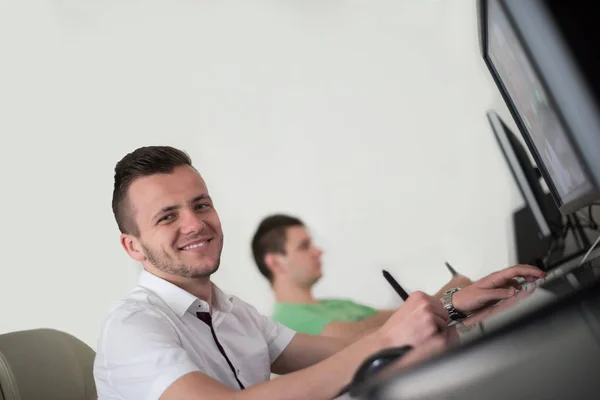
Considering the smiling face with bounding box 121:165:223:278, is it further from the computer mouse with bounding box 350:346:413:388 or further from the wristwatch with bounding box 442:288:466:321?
the computer mouse with bounding box 350:346:413:388

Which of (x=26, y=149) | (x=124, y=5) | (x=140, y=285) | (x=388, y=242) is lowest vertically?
(x=388, y=242)

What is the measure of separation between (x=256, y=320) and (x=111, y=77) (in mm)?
2139

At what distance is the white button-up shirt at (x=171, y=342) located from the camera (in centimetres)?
93

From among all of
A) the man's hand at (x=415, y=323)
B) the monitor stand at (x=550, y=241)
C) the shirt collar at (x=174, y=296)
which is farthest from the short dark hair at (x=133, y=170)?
the monitor stand at (x=550, y=241)

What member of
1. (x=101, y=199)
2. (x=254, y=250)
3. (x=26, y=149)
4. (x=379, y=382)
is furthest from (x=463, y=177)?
(x=379, y=382)

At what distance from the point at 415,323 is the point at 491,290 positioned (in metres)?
0.45

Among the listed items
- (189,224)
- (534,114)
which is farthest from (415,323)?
(189,224)

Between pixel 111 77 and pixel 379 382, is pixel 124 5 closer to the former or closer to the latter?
pixel 111 77

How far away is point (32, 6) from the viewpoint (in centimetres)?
307

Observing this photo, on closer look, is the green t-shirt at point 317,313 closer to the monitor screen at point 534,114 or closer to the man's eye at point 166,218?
the man's eye at point 166,218

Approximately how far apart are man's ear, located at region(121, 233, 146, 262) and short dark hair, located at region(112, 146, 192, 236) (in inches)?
0.4

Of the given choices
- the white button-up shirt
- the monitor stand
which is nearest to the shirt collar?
the white button-up shirt

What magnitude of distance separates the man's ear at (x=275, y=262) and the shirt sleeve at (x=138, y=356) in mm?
2118

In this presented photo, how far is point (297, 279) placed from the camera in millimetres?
3158
